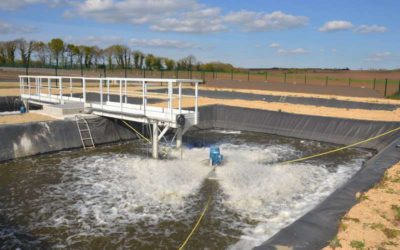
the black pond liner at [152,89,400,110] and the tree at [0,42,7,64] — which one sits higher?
the tree at [0,42,7,64]

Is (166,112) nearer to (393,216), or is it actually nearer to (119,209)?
(119,209)

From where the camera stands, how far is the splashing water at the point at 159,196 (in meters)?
7.12

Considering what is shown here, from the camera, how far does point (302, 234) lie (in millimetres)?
5516

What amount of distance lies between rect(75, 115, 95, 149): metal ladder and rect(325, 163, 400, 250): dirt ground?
35.1 ft

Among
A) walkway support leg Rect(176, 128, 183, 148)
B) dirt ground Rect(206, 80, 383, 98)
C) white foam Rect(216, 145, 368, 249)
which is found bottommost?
white foam Rect(216, 145, 368, 249)

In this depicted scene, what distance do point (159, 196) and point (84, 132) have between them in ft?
22.6

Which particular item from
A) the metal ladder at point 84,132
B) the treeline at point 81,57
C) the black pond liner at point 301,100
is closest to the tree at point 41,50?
the treeline at point 81,57

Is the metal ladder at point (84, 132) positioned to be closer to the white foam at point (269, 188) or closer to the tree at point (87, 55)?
the white foam at point (269, 188)

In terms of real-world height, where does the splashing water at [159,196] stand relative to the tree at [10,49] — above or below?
below

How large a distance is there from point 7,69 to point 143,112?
46.4 meters

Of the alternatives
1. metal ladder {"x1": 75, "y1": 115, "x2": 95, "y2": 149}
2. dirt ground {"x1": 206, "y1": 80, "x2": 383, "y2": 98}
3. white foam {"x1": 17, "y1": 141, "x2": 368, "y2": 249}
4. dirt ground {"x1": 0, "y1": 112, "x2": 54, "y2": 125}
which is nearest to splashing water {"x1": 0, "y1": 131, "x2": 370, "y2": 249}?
white foam {"x1": 17, "y1": 141, "x2": 368, "y2": 249}

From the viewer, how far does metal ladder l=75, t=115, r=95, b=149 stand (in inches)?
567

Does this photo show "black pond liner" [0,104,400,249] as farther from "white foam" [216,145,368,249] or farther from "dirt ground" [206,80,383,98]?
"dirt ground" [206,80,383,98]

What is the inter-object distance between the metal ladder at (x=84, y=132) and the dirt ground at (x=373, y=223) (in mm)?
10702
